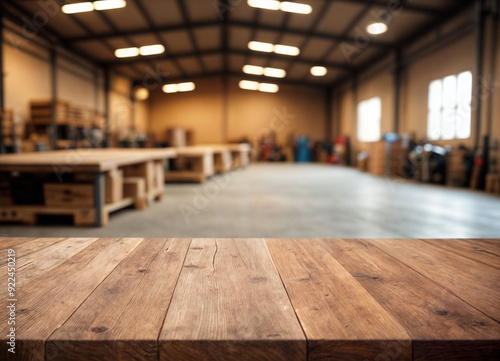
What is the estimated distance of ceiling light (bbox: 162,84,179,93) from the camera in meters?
16.4

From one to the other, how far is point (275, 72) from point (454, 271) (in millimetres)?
14746

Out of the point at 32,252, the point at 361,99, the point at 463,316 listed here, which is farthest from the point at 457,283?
the point at 361,99

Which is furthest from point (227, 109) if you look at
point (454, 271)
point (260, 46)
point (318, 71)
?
point (454, 271)

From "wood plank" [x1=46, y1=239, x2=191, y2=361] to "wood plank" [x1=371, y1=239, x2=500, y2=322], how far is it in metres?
0.70

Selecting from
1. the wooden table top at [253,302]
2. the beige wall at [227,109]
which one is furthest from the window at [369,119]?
the wooden table top at [253,302]

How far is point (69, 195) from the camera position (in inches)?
141

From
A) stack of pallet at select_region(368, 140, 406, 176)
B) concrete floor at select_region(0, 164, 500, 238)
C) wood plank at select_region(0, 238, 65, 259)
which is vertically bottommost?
concrete floor at select_region(0, 164, 500, 238)

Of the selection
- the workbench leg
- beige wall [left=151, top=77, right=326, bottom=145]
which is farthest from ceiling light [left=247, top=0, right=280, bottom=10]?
beige wall [left=151, top=77, right=326, bottom=145]

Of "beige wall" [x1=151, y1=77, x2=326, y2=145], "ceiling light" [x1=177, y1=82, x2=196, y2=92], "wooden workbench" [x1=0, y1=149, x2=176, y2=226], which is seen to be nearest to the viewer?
"wooden workbench" [x1=0, y1=149, x2=176, y2=226]

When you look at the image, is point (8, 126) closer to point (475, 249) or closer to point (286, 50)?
point (286, 50)

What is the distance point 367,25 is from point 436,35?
159 cm

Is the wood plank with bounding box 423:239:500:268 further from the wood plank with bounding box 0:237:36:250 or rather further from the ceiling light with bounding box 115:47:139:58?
the ceiling light with bounding box 115:47:139:58

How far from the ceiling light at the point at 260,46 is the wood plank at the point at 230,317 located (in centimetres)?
→ 1138

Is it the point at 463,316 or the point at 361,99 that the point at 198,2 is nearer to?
the point at 361,99
